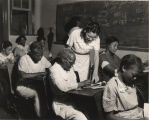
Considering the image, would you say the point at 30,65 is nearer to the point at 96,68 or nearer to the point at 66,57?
the point at 96,68

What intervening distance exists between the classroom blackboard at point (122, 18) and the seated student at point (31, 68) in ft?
3.60

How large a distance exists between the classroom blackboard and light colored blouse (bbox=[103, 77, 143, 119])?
7.43 feet

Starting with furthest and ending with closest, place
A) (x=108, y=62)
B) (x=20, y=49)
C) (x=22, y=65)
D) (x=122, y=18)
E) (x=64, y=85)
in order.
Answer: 1. (x=122, y=18)
2. (x=20, y=49)
3. (x=108, y=62)
4. (x=22, y=65)
5. (x=64, y=85)

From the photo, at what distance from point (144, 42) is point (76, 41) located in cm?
171

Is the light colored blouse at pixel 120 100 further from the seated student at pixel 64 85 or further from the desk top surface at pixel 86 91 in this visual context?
the seated student at pixel 64 85

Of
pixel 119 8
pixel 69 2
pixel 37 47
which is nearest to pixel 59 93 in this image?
pixel 37 47

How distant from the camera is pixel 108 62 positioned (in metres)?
3.07

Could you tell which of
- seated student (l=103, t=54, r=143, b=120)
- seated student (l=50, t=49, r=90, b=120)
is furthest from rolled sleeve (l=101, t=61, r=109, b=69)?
seated student (l=103, t=54, r=143, b=120)

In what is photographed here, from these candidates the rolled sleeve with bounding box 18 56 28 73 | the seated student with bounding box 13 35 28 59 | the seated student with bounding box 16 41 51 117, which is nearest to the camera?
the seated student with bounding box 16 41 51 117

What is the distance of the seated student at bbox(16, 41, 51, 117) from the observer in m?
2.86

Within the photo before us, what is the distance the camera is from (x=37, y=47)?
2.93 metres

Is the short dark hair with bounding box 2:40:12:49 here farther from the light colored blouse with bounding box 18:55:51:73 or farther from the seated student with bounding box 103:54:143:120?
the seated student with bounding box 103:54:143:120

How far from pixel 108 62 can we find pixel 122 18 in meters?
1.92

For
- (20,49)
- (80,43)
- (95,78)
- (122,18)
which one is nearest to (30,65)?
(80,43)
